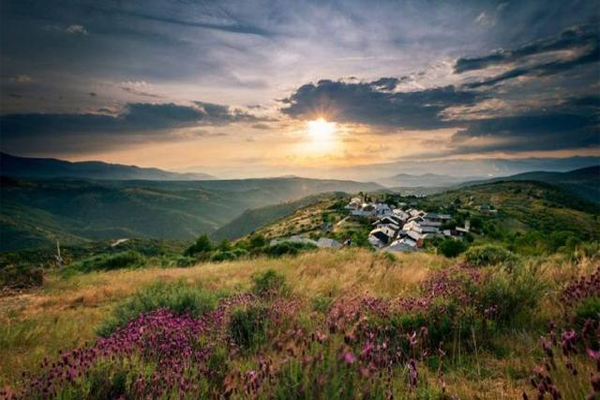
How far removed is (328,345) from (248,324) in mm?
1931

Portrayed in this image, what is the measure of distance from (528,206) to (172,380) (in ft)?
632

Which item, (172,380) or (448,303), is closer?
(172,380)

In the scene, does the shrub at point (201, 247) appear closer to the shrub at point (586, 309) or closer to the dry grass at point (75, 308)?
the dry grass at point (75, 308)

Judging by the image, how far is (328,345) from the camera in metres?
3.29

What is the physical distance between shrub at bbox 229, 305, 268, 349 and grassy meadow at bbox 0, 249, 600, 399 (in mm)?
22

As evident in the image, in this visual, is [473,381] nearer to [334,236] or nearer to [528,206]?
[334,236]

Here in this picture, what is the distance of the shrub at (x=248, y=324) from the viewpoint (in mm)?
4609

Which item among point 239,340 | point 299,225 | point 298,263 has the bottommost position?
point 299,225

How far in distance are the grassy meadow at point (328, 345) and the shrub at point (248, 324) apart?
0.07 feet

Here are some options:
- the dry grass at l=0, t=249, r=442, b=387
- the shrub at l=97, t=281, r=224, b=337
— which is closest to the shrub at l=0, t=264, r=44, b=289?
the dry grass at l=0, t=249, r=442, b=387

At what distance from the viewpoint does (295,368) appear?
2.73 m

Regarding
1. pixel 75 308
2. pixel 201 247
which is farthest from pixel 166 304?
pixel 201 247

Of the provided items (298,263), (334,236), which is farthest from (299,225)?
(298,263)

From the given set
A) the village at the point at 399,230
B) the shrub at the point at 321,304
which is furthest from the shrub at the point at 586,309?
the village at the point at 399,230
